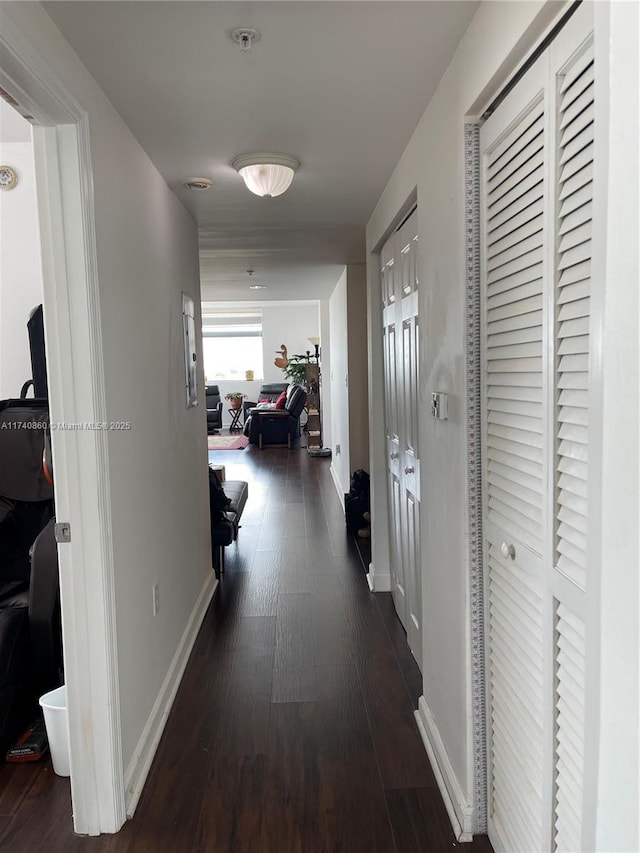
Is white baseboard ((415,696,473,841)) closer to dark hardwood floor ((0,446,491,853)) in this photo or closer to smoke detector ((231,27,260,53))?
dark hardwood floor ((0,446,491,853))

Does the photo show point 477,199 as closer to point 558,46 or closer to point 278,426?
point 558,46

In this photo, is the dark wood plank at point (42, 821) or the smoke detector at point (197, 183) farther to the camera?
the smoke detector at point (197, 183)

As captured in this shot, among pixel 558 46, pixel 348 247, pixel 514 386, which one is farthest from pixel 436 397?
pixel 348 247

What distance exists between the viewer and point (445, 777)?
1.94 metres

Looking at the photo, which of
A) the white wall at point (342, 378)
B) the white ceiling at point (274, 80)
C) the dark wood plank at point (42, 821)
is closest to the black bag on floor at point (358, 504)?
the white wall at point (342, 378)

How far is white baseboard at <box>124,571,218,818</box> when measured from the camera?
76.1 inches

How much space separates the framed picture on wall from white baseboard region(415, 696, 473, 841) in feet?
6.33

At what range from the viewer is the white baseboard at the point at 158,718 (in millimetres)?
1934

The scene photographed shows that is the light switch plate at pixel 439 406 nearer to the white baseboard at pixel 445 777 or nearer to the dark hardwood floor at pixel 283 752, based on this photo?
the white baseboard at pixel 445 777

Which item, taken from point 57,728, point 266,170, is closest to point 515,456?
point 266,170

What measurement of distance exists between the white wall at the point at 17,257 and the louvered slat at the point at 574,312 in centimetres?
231

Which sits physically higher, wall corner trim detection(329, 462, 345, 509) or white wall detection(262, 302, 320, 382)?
white wall detection(262, 302, 320, 382)

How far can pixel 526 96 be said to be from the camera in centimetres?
Result: 129

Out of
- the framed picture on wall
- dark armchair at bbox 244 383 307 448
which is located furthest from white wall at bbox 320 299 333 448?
the framed picture on wall
